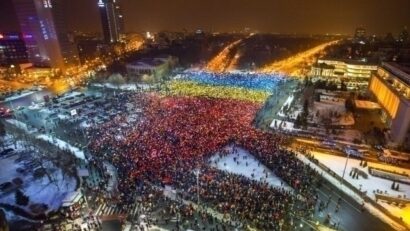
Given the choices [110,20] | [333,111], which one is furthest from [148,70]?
[110,20]

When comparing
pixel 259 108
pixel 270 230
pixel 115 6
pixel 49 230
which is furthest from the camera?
pixel 115 6

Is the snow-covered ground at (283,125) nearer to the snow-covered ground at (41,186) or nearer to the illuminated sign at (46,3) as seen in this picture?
the snow-covered ground at (41,186)

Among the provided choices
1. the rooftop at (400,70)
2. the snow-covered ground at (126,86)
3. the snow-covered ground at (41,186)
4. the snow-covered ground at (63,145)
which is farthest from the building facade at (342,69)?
the snow-covered ground at (41,186)

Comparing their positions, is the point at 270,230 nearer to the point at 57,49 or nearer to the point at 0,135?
the point at 0,135

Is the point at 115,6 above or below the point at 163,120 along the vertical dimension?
above

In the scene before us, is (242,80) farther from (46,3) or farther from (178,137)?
(46,3)

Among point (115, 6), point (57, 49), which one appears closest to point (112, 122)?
point (57, 49)

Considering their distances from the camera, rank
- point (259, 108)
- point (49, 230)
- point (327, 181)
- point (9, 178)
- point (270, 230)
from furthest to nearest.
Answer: point (259, 108) → point (9, 178) → point (327, 181) → point (49, 230) → point (270, 230)
